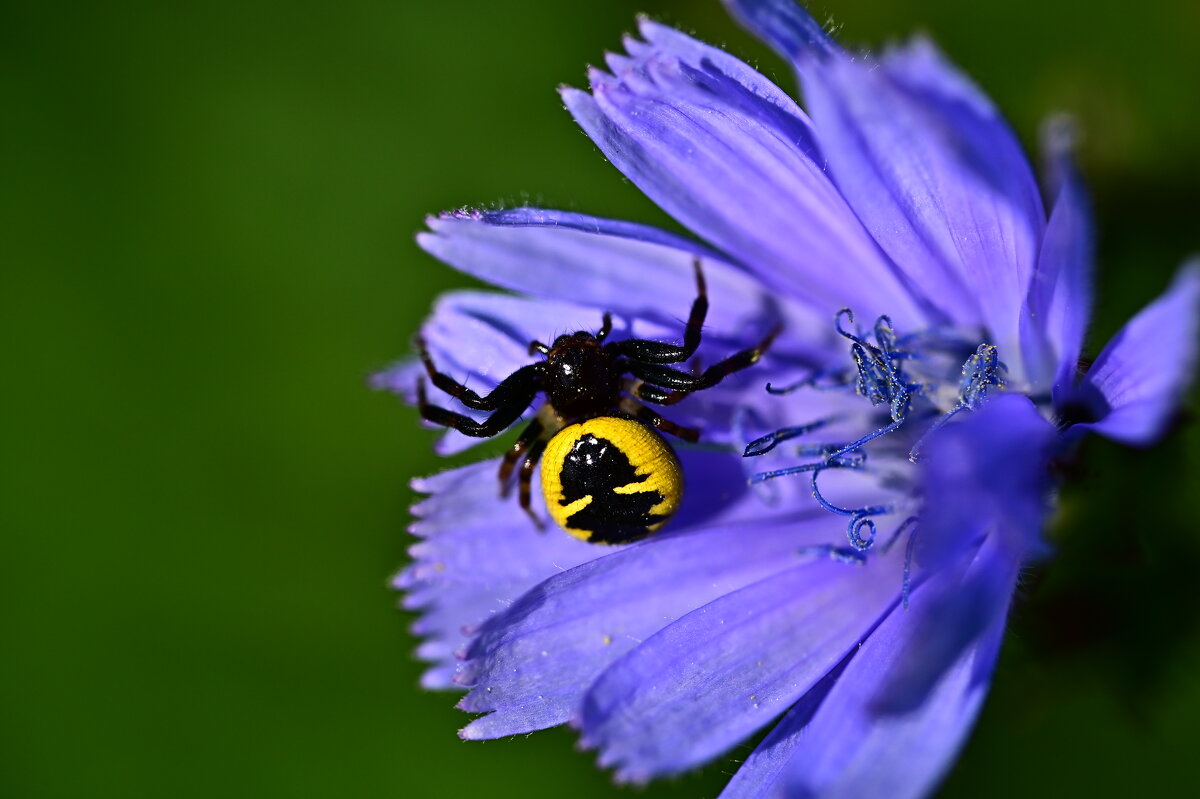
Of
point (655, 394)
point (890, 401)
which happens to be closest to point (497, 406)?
point (655, 394)

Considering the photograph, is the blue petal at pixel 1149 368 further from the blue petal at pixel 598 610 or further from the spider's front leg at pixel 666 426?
the spider's front leg at pixel 666 426

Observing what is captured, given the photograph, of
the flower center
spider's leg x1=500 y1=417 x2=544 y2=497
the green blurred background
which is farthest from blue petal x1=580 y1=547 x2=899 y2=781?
the green blurred background

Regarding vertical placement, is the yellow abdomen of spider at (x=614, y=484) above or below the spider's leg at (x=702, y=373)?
below

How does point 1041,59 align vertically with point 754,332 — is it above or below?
above

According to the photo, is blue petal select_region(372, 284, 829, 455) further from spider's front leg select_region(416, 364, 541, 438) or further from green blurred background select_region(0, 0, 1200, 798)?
green blurred background select_region(0, 0, 1200, 798)

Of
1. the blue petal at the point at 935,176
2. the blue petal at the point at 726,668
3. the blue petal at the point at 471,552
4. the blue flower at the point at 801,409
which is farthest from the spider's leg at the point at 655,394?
the blue petal at the point at 935,176

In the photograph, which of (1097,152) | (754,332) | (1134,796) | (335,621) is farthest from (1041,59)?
(335,621)

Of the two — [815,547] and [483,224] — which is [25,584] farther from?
[815,547]
